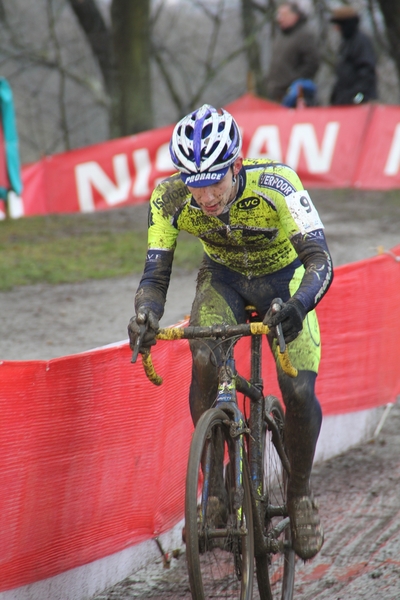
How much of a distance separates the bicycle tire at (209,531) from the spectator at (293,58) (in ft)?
37.6

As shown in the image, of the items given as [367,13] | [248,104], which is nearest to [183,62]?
[367,13]

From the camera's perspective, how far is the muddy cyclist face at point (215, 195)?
3781mm

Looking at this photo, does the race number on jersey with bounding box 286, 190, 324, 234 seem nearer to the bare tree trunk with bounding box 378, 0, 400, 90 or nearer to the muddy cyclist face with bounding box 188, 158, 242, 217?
the muddy cyclist face with bounding box 188, 158, 242, 217

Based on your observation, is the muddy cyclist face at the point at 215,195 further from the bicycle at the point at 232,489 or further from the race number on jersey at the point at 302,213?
the bicycle at the point at 232,489

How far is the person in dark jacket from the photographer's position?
44.6ft

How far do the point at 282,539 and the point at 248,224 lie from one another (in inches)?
61.4

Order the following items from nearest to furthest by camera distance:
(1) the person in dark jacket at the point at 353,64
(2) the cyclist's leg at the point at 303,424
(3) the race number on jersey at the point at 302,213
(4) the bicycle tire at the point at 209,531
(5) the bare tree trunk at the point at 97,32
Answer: (4) the bicycle tire at the point at 209,531 < (3) the race number on jersey at the point at 302,213 < (2) the cyclist's leg at the point at 303,424 < (1) the person in dark jacket at the point at 353,64 < (5) the bare tree trunk at the point at 97,32

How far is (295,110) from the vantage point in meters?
14.6

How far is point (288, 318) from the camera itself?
A: 3504mm

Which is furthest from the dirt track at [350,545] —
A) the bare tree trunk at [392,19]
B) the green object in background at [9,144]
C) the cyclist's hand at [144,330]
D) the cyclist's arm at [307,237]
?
the bare tree trunk at [392,19]

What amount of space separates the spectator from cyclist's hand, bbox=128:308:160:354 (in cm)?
1126

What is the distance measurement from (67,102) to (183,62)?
156 inches

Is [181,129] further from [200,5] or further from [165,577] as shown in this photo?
[200,5]

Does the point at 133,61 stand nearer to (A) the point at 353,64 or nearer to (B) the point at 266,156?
(B) the point at 266,156
